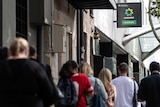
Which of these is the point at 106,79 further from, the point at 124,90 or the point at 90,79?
the point at 124,90

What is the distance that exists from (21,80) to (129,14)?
2369 cm

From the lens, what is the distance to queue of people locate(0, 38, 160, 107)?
689 cm

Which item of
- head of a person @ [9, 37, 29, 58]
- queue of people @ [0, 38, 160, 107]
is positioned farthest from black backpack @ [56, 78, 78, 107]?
head of a person @ [9, 37, 29, 58]

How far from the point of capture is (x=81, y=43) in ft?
68.0

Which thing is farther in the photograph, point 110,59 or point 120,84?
point 110,59

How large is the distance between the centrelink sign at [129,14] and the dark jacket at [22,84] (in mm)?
23255

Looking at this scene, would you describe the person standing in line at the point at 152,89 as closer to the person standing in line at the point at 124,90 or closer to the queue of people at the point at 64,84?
the queue of people at the point at 64,84

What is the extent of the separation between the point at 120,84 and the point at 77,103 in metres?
2.49

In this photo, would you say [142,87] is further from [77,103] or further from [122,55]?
[122,55]

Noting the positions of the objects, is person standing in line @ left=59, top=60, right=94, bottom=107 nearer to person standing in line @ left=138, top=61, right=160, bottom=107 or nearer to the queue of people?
the queue of people

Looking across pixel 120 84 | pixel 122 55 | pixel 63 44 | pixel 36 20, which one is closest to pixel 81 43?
pixel 63 44

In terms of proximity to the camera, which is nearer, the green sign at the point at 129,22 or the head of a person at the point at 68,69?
the head of a person at the point at 68,69

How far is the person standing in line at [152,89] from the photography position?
11680mm

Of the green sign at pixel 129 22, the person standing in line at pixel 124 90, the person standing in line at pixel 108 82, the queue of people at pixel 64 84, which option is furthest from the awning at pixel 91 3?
the green sign at pixel 129 22
